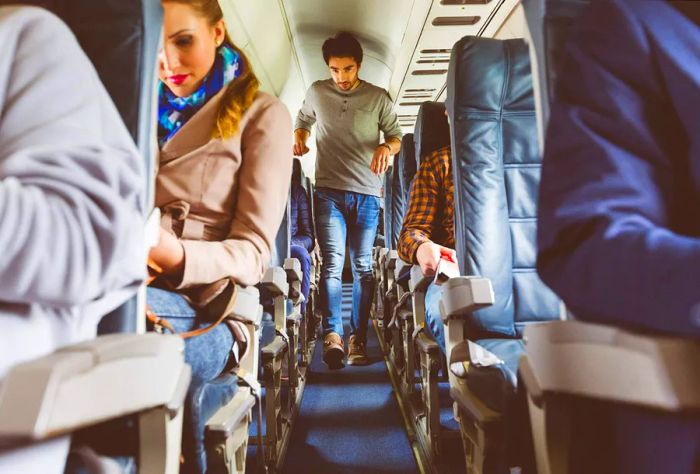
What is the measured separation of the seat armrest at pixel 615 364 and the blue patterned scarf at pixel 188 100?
1166 mm

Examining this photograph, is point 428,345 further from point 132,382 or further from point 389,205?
point 389,205

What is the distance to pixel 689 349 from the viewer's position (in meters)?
0.55

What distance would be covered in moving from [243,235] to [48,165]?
2.26 ft

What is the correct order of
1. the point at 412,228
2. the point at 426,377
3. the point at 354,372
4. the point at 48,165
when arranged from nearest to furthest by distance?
the point at 48,165
the point at 426,377
the point at 412,228
the point at 354,372

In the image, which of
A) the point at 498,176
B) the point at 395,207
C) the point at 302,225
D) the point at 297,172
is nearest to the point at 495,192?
the point at 498,176

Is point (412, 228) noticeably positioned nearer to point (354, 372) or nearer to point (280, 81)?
point (354, 372)

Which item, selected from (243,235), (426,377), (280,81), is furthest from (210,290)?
(280,81)

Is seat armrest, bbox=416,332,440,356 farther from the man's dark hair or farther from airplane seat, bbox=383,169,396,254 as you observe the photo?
the man's dark hair

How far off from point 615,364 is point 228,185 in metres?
1.08

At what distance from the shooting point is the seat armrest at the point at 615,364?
542 mm

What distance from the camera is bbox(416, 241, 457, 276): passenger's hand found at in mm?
1988

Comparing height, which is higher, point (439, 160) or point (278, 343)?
point (439, 160)

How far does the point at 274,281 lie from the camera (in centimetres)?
224

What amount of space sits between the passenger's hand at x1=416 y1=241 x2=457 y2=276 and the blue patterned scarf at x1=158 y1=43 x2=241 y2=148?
1.01 meters
